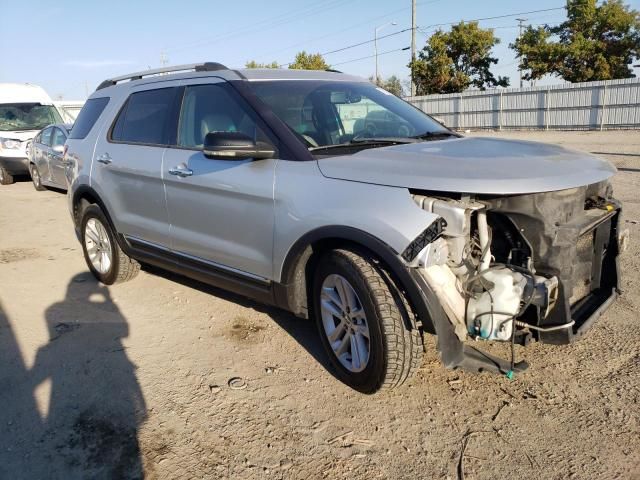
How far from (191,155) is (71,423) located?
1.94 m

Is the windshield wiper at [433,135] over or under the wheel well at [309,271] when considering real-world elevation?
over

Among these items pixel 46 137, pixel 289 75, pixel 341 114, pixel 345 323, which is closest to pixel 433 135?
pixel 341 114

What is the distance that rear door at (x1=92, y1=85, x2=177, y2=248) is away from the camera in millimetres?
4410

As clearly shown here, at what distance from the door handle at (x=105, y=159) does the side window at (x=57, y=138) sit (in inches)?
272

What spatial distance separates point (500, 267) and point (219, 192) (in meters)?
1.88

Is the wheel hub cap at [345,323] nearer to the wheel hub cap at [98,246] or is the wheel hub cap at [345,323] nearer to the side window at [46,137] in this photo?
the wheel hub cap at [98,246]

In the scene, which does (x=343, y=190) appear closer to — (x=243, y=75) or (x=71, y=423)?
(x=243, y=75)

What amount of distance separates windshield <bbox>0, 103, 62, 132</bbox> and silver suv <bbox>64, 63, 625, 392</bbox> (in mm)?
11745

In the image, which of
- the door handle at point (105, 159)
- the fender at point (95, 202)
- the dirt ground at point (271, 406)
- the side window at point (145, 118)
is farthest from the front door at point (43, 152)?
the dirt ground at point (271, 406)

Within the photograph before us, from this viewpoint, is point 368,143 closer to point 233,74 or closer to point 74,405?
point 233,74

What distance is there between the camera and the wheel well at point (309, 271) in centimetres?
296

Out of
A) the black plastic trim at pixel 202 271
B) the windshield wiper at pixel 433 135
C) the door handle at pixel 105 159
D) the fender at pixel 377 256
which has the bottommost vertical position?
the black plastic trim at pixel 202 271

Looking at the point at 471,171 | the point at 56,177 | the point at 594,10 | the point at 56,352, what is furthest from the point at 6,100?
the point at 594,10

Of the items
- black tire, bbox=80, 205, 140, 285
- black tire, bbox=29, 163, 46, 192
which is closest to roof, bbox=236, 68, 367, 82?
black tire, bbox=80, 205, 140, 285
